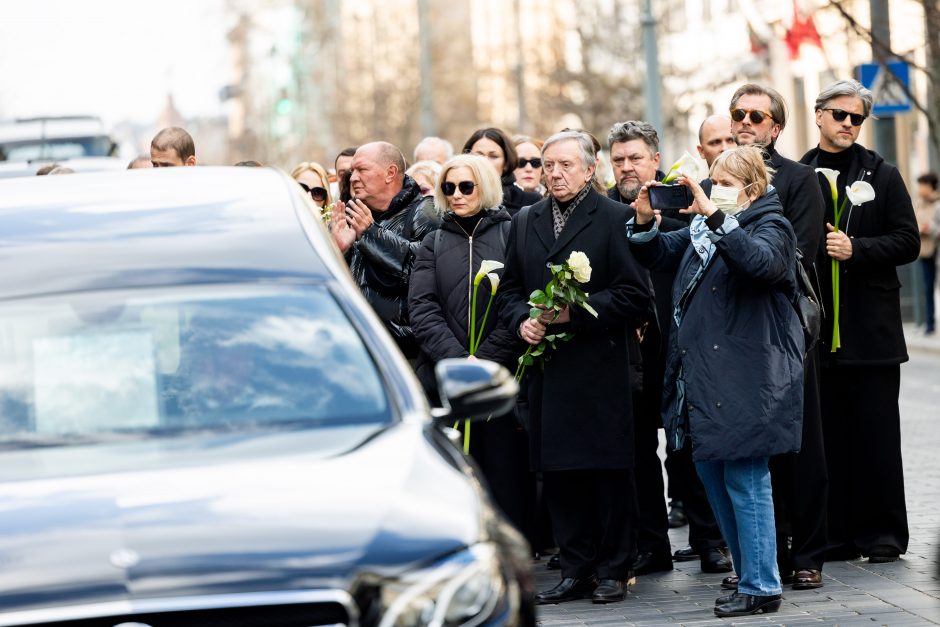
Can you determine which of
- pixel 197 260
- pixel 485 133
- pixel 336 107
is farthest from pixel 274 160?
pixel 197 260

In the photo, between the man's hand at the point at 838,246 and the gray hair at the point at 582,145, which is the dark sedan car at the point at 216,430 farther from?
the man's hand at the point at 838,246

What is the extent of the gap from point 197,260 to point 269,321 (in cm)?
34

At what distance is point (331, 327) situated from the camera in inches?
211

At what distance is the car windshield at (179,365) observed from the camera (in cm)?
505

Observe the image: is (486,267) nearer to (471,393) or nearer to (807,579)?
(807,579)

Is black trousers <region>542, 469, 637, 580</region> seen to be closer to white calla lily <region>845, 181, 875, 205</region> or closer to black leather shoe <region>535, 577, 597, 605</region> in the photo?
black leather shoe <region>535, 577, 597, 605</region>

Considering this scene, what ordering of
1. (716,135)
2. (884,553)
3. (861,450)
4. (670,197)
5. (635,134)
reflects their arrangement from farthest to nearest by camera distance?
(716,135) → (635,134) → (861,450) → (884,553) → (670,197)

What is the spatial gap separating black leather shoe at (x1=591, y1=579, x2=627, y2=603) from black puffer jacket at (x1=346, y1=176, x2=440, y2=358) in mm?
1648

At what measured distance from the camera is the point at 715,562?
9125 millimetres

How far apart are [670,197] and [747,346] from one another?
27.6 inches

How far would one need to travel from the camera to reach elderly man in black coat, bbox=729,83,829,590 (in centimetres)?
845

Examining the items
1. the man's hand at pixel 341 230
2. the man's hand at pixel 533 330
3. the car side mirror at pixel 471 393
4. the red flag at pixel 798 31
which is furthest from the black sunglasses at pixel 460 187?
the red flag at pixel 798 31

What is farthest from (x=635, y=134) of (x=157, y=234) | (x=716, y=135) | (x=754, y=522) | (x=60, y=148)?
(x=60, y=148)

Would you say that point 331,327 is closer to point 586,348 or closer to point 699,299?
point 699,299
